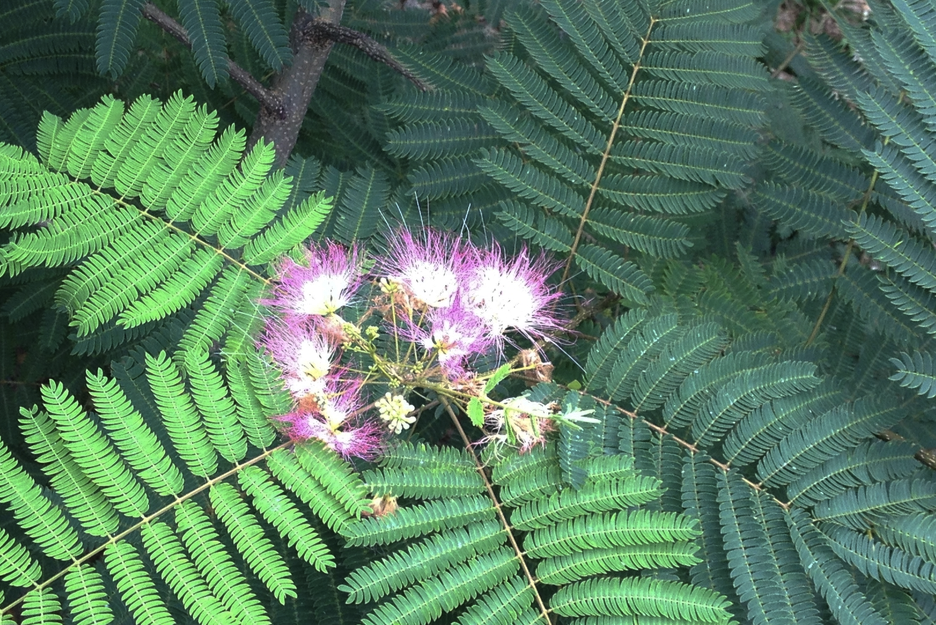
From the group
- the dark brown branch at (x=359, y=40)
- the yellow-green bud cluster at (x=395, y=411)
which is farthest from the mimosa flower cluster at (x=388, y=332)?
the dark brown branch at (x=359, y=40)

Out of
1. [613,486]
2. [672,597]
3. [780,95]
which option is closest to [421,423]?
[613,486]

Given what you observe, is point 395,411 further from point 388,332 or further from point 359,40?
point 359,40

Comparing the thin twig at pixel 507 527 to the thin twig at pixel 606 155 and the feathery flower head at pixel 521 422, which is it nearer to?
the feathery flower head at pixel 521 422

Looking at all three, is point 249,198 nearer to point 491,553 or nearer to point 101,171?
point 101,171

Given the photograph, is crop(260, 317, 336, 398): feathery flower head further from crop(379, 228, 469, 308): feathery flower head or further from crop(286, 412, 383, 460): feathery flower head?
crop(379, 228, 469, 308): feathery flower head

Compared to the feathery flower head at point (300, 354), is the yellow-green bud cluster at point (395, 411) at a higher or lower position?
lower

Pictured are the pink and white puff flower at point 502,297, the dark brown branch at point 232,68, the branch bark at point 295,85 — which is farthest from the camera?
the branch bark at point 295,85

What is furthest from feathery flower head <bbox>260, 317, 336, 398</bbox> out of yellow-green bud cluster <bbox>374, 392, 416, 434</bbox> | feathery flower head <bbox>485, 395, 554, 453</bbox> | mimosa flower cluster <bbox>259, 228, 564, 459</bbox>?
feathery flower head <bbox>485, 395, 554, 453</bbox>
